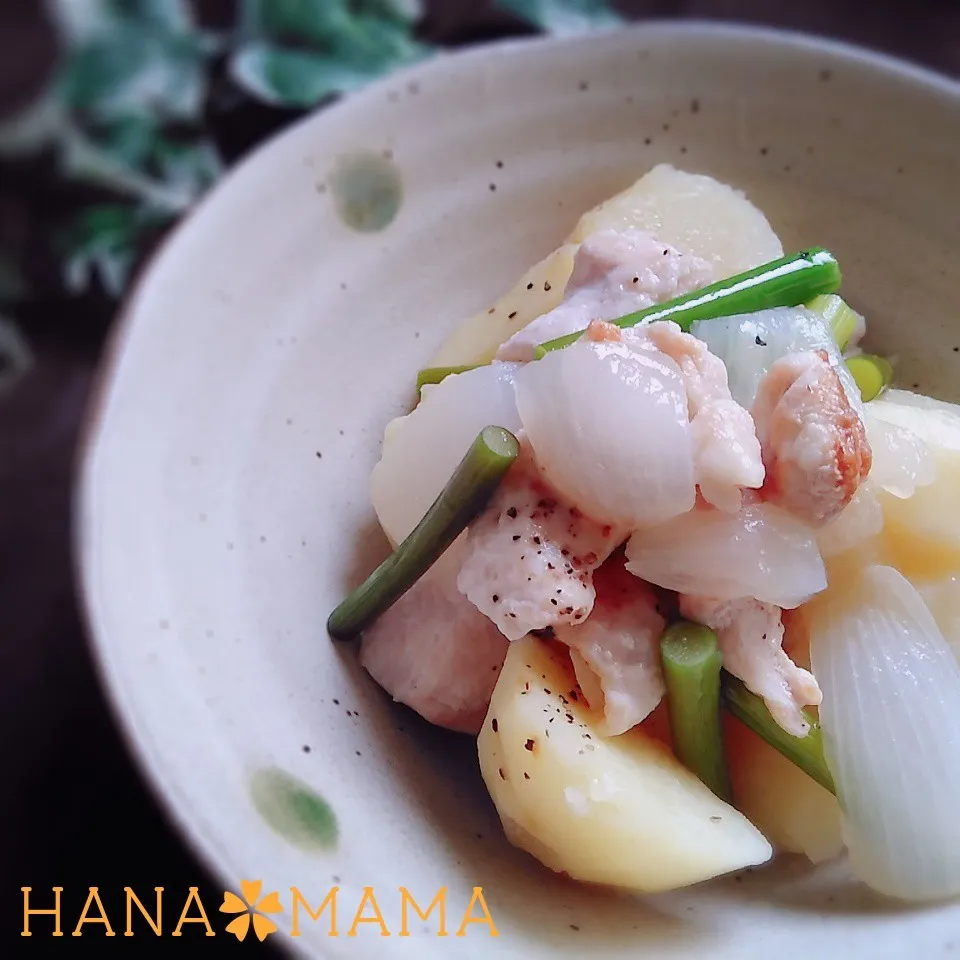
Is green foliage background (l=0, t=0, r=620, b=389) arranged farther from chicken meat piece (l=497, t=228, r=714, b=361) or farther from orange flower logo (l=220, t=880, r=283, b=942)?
orange flower logo (l=220, t=880, r=283, b=942)

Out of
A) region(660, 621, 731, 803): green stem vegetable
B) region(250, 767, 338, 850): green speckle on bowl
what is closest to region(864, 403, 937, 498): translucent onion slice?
region(660, 621, 731, 803): green stem vegetable

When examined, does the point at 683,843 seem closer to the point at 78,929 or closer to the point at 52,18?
the point at 78,929

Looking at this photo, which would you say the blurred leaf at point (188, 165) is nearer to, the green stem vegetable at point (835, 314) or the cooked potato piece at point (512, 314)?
the cooked potato piece at point (512, 314)

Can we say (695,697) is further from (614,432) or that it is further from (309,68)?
→ (309,68)

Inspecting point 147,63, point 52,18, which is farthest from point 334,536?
point 52,18

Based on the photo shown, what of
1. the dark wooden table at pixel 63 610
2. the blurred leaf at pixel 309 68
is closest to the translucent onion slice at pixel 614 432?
the dark wooden table at pixel 63 610
